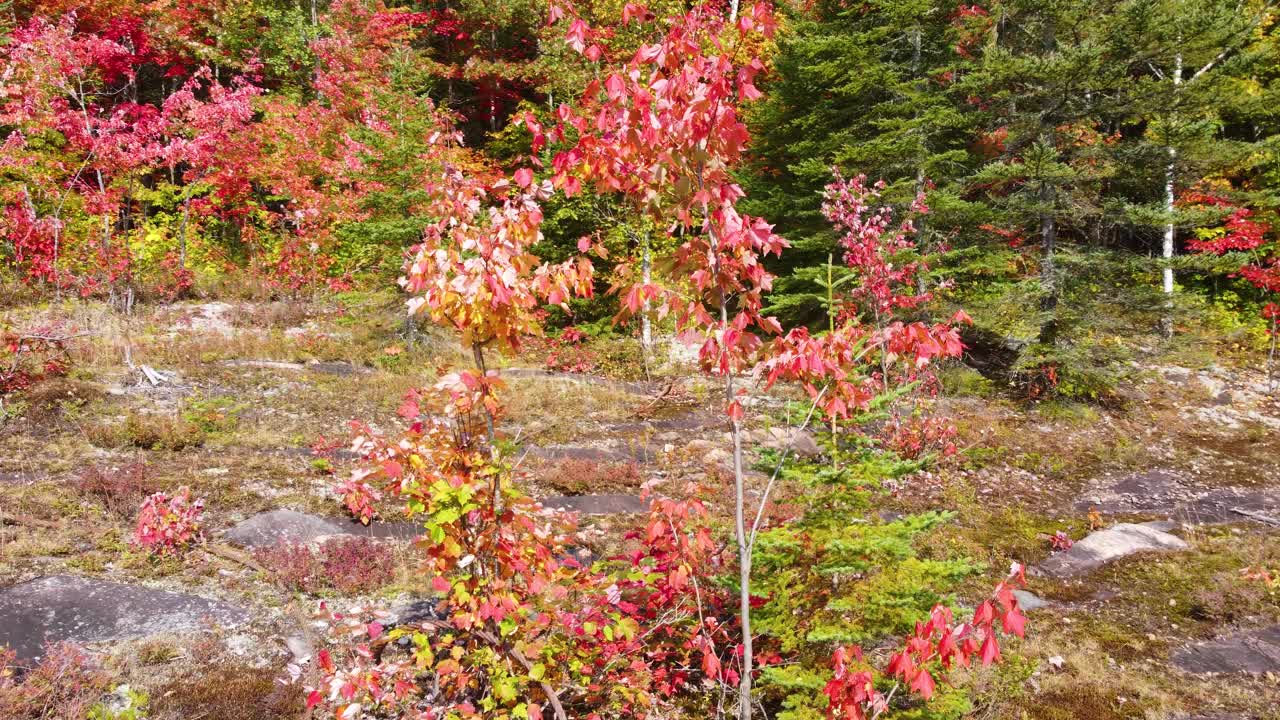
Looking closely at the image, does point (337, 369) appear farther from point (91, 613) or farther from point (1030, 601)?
point (1030, 601)

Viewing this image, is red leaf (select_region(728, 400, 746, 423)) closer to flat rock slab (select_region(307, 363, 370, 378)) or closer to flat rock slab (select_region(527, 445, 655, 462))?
flat rock slab (select_region(527, 445, 655, 462))

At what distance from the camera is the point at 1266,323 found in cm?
1672

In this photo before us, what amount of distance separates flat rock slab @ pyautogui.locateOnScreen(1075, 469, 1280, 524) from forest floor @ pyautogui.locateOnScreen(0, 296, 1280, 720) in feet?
0.18

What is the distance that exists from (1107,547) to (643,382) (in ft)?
28.6

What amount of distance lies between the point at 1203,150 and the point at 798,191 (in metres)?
8.07

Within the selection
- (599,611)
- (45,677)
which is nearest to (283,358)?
(45,677)

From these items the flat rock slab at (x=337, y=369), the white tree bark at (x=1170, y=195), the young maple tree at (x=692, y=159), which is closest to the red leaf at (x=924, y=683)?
the young maple tree at (x=692, y=159)

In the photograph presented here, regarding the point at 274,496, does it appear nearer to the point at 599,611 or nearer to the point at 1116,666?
the point at 599,611

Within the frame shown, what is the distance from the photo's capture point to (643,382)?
568 inches

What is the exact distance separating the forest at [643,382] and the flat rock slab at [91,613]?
0.15ft

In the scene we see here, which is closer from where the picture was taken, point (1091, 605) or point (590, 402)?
point (1091, 605)

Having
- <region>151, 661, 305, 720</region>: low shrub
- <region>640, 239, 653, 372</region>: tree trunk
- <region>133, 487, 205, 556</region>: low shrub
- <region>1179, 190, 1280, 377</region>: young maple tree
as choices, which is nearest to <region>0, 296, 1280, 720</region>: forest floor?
<region>151, 661, 305, 720</region>: low shrub

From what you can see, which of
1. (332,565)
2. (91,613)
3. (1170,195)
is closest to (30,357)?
(91,613)

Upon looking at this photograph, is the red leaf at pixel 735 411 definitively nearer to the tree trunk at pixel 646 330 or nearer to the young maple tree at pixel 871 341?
the young maple tree at pixel 871 341
